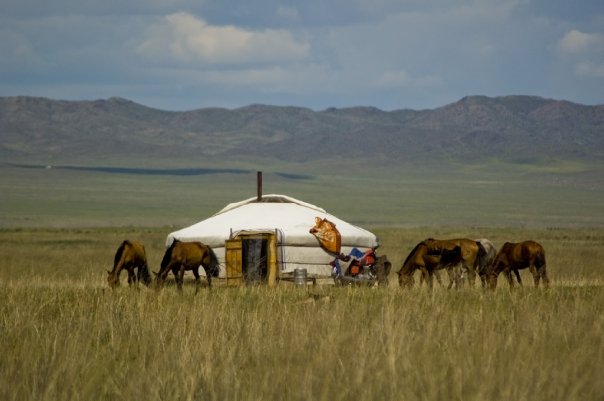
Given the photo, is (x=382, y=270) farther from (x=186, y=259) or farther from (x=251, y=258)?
(x=186, y=259)

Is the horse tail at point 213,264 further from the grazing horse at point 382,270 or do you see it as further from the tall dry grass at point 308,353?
the tall dry grass at point 308,353

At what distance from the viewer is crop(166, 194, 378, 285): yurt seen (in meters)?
18.8

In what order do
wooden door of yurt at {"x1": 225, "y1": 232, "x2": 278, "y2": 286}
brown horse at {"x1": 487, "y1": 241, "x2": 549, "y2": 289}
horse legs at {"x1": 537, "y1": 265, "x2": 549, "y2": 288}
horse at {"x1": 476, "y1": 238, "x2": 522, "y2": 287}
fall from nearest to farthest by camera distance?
horse legs at {"x1": 537, "y1": 265, "x2": 549, "y2": 288} → brown horse at {"x1": 487, "y1": 241, "x2": 549, "y2": 289} → horse at {"x1": 476, "y1": 238, "x2": 522, "y2": 287} → wooden door of yurt at {"x1": 225, "y1": 232, "x2": 278, "y2": 286}

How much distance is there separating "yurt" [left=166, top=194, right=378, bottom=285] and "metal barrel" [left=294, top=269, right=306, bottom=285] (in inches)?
17.1

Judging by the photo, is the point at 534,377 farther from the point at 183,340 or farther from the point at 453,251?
the point at 453,251

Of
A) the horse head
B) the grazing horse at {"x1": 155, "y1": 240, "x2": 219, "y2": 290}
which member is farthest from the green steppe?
the grazing horse at {"x1": 155, "y1": 240, "x2": 219, "y2": 290}

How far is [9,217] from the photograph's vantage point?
6881 cm

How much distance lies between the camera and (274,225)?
19422mm

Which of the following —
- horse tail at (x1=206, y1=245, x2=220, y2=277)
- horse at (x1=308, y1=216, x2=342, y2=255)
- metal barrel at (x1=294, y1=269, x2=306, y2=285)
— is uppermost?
horse at (x1=308, y1=216, x2=342, y2=255)

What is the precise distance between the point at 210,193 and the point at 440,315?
316ft

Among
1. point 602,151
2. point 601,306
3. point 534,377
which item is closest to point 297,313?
point 601,306

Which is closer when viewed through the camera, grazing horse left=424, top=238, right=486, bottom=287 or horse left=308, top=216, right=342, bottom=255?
grazing horse left=424, top=238, right=486, bottom=287

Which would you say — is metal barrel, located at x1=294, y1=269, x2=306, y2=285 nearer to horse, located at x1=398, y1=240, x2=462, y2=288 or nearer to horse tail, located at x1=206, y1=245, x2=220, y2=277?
horse tail, located at x1=206, y1=245, x2=220, y2=277

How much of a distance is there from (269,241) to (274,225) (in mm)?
560
